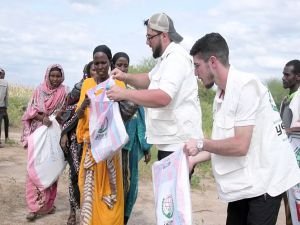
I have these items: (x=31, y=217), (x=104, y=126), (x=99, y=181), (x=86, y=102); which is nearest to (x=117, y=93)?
(x=104, y=126)

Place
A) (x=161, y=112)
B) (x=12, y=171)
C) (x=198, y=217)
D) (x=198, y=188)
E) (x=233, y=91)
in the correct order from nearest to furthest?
(x=233, y=91) → (x=161, y=112) → (x=198, y=217) → (x=198, y=188) → (x=12, y=171)

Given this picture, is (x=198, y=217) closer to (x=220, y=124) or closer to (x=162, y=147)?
(x=162, y=147)

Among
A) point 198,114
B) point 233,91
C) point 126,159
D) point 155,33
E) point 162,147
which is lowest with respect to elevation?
point 126,159

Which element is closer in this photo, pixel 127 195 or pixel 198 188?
pixel 127 195

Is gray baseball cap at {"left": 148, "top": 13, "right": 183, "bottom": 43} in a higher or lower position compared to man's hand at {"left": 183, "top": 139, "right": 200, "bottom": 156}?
higher

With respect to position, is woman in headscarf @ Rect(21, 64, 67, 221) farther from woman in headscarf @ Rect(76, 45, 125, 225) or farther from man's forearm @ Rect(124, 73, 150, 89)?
man's forearm @ Rect(124, 73, 150, 89)

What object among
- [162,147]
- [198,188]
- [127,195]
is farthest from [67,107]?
[198,188]

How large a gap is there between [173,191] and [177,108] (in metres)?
0.85

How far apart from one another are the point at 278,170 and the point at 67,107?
2.67 meters

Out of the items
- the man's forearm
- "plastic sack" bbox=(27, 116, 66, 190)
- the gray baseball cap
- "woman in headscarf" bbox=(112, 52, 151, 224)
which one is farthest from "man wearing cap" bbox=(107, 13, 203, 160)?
"plastic sack" bbox=(27, 116, 66, 190)

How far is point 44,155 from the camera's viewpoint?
5305mm

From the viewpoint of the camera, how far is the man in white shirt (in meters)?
2.62

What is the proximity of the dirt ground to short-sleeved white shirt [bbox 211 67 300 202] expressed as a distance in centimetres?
293

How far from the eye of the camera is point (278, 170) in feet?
8.87
